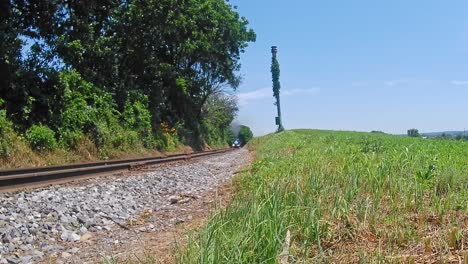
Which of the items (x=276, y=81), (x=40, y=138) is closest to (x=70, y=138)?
(x=40, y=138)

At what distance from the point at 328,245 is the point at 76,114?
1541 centimetres

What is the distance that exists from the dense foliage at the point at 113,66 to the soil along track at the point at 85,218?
7.03 m

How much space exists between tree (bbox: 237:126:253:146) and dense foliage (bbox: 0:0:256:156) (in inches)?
1724

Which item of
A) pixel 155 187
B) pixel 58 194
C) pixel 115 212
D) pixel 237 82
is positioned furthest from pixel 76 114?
pixel 237 82

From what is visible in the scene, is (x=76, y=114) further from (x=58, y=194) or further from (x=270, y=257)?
(x=270, y=257)

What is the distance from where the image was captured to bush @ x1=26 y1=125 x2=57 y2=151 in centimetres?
1383

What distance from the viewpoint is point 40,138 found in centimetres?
1398

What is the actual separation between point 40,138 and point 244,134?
7581cm

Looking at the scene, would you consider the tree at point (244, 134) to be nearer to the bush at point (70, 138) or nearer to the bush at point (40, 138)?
the bush at point (70, 138)

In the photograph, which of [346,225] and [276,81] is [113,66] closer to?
[346,225]

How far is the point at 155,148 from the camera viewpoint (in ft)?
85.9

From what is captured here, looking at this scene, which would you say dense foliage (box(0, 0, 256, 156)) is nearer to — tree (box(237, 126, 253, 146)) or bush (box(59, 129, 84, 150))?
bush (box(59, 129, 84, 150))

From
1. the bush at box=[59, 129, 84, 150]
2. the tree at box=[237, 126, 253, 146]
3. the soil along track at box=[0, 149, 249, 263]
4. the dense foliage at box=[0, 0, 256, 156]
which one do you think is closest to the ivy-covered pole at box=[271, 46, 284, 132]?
the tree at box=[237, 126, 253, 146]

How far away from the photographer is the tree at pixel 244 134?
87.5 metres
